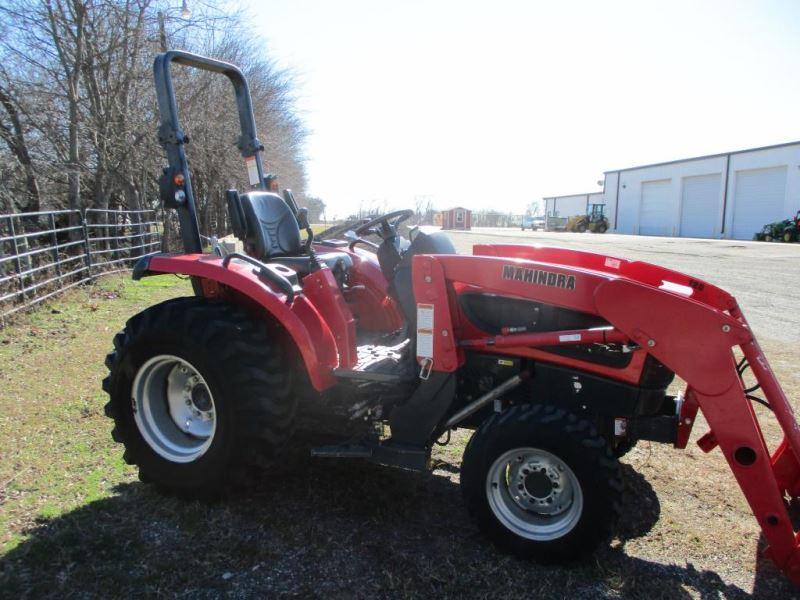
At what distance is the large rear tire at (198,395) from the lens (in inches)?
109

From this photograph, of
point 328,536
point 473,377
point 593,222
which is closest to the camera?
point 328,536

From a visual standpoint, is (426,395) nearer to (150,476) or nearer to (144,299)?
(150,476)

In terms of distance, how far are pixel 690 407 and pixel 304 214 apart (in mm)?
2600

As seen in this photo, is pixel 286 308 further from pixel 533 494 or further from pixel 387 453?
pixel 533 494

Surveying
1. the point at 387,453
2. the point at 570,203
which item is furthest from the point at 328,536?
the point at 570,203

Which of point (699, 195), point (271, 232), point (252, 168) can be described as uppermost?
point (252, 168)

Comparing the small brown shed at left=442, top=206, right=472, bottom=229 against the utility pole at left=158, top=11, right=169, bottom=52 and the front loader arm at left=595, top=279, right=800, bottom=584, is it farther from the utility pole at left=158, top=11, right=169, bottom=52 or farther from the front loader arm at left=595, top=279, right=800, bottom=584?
the front loader arm at left=595, top=279, right=800, bottom=584

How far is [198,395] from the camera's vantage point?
3.09 meters

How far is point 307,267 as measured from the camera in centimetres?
355

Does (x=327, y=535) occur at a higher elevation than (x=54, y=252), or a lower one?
lower

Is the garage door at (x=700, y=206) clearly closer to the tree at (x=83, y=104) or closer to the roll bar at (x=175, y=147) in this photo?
the tree at (x=83, y=104)

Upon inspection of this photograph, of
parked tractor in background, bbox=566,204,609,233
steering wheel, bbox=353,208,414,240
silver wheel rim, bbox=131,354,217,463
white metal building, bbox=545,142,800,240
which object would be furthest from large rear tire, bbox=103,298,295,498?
parked tractor in background, bbox=566,204,609,233

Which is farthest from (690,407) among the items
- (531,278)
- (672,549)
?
(531,278)

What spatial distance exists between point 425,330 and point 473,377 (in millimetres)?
341
